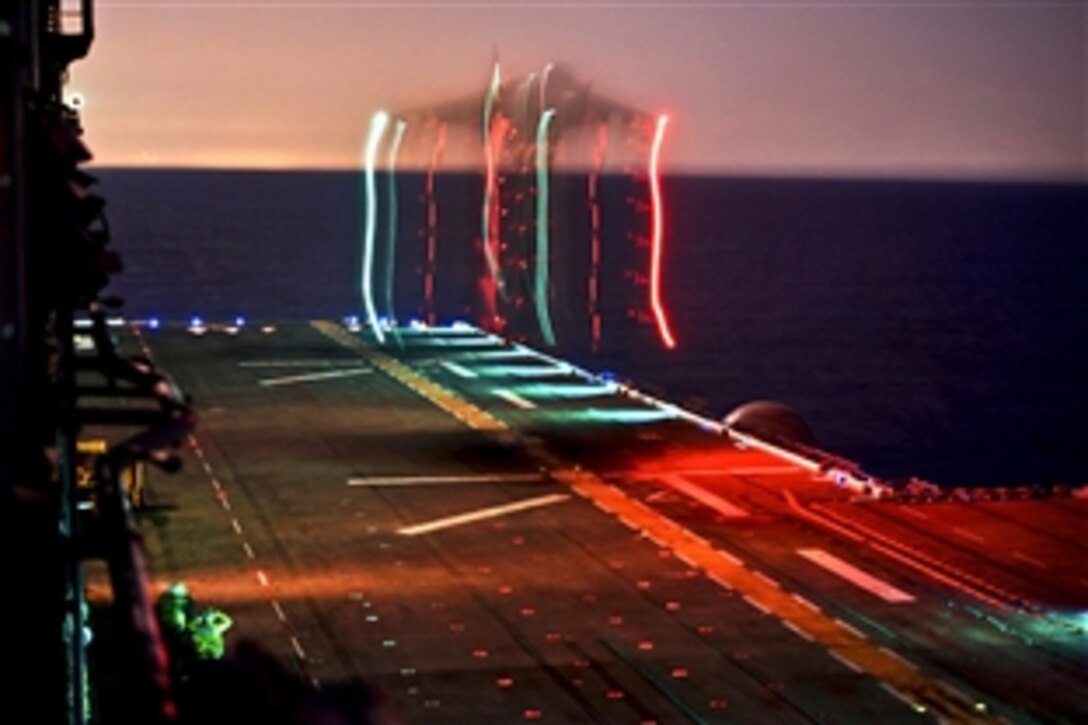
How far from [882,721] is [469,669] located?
275 inches

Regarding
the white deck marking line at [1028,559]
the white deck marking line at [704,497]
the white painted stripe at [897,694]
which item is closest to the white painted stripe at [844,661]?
the white painted stripe at [897,694]

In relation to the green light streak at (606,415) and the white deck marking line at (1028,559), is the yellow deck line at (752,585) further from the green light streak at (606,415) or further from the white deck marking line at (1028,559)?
the white deck marking line at (1028,559)

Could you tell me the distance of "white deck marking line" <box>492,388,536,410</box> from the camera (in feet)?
201

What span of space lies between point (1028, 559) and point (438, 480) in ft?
→ 52.1

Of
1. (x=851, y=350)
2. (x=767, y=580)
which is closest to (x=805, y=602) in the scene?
(x=767, y=580)

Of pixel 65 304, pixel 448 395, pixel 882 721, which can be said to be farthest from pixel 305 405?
pixel 65 304

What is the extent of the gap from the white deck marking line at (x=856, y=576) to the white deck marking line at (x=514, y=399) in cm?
2359

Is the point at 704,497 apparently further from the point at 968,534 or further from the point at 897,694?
the point at 897,694

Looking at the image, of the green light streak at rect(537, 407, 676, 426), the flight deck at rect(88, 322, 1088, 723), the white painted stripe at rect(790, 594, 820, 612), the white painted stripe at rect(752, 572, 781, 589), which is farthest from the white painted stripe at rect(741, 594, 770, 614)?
the green light streak at rect(537, 407, 676, 426)

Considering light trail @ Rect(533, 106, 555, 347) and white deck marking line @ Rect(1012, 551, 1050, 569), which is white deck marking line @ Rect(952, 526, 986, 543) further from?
light trail @ Rect(533, 106, 555, 347)

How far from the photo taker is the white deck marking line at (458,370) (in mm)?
69875

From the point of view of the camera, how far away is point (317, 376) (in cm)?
6894

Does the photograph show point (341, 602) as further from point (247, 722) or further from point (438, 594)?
point (247, 722)

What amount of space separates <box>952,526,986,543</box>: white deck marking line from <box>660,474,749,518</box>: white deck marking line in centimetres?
502
